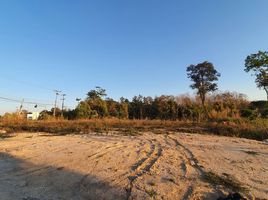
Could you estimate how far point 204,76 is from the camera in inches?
1094

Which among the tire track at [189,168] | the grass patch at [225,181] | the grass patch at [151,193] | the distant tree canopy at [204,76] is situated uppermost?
the distant tree canopy at [204,76]

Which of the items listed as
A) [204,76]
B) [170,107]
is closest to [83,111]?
[170,107]

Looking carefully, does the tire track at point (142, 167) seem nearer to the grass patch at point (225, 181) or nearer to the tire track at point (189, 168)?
the tire track at point (189, 168)

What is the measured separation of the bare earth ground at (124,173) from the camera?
2.56 metres

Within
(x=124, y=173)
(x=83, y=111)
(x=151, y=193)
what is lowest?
(x=151, y=193)

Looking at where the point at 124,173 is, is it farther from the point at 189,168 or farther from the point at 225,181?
the point at 225,181

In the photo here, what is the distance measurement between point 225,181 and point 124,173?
4.57 feet

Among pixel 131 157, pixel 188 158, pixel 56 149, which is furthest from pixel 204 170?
pixel 56 149

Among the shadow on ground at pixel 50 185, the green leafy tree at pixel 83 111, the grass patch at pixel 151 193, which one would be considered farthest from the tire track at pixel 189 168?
the green leafy tree at pixel 83 111

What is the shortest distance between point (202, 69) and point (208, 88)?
8.30ft

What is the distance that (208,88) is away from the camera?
27.4 meters

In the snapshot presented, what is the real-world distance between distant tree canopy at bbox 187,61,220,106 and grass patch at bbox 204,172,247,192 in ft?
82.1

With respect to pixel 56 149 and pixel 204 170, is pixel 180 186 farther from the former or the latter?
pixel 56 149

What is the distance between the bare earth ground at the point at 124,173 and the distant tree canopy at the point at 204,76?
23310 mm
